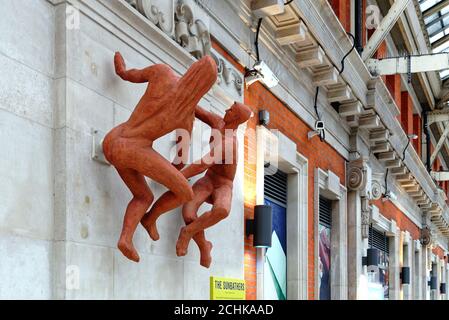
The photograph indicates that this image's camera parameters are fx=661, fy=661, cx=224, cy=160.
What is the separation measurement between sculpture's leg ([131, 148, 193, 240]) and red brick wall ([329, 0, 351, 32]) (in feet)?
21.4

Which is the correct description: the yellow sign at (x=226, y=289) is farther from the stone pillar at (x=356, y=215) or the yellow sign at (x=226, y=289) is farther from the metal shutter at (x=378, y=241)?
the metal shutter at (x=378, y=241)

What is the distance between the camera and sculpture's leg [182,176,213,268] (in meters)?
4.54

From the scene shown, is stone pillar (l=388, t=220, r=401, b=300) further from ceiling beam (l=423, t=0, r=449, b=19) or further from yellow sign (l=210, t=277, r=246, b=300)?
yellow sign (l=210, t=277, r=246, b=300)

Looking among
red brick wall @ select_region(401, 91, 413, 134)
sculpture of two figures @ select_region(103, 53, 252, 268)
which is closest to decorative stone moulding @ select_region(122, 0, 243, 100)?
sculpture of two figures @ select_region(103, 53, 252, 268)

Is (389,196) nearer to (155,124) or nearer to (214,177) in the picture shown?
(214,177)

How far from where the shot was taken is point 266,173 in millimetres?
7473

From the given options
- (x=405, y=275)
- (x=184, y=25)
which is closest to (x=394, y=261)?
(x=405, y=275)

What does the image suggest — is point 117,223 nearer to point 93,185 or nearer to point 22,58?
point 93,185

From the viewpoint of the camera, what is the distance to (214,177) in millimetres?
4664

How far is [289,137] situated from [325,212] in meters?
2.75

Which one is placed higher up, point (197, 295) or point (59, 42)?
point (59, 42)

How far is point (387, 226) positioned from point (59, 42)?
11974 mm

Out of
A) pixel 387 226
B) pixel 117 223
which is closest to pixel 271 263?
pixel 117 223

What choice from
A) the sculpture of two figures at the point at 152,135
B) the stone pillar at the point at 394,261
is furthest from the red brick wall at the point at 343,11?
the sculpture of two figures at the point at 152,135
